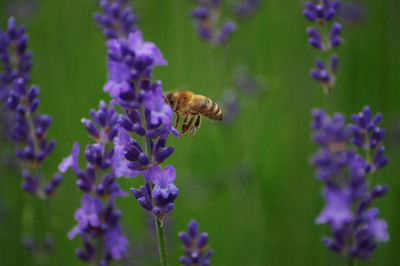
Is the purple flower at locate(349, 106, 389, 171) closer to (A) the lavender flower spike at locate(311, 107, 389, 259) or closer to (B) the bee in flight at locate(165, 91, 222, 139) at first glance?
(A) the lavender flower spike at locate(311, 107, 389, 259)

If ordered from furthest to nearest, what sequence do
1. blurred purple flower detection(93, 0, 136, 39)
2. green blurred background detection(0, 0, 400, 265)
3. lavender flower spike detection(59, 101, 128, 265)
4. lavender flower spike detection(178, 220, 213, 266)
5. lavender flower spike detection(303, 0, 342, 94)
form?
green blurred background detection(0, 0, 400, 265)
blurred purple flower detection(93, 0, 136, 39)
lavender flower spike detection(303, 0, 342, 94)
lavender flower spike detection(59, 101, 128, 265)
lavender flower spike detection(178, 220, 213, 266)

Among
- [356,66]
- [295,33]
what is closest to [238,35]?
[295,33]

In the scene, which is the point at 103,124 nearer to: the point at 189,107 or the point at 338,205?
the point at 189,107

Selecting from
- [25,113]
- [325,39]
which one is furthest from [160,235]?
[325,39]

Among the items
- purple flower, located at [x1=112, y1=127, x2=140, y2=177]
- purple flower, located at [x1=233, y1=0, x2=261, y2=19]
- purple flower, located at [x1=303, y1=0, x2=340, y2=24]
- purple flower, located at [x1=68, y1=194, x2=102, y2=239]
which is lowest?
purple flower, located at [x1=68, y1=194, x2=102, y2=239]

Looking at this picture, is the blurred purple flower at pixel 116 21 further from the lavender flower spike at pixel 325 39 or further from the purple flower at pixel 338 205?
the purple flower at pixel 338 205

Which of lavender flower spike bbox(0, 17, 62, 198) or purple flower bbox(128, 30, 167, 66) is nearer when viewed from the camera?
purple flower bbox(128, 30, 167, 66)

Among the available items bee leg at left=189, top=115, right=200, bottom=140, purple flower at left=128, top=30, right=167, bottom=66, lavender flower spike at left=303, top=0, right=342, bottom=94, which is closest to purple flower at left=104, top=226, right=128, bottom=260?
bee leg at left=189, top=115, right=200, bottom=140
